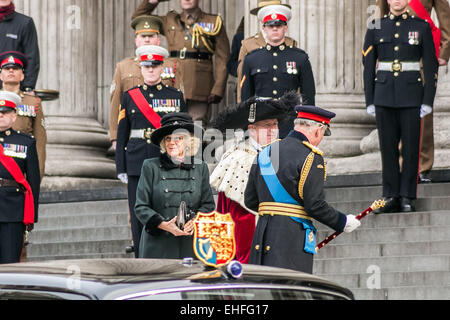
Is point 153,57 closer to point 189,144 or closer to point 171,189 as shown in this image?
point 189,144

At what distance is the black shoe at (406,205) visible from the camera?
11.2 m

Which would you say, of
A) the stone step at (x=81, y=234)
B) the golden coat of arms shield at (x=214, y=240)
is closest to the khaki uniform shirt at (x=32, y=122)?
the stone step at (x=81, y=234)

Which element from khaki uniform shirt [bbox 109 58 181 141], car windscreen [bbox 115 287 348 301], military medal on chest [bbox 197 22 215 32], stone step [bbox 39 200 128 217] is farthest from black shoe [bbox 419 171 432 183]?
car windscreen [bbox 115 287 348 301]

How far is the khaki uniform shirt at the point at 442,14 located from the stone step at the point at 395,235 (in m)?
2.09

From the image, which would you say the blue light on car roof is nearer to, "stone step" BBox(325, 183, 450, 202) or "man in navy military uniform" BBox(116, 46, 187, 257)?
"man in navy military uniform" BBox(116, 46, 187, 257)

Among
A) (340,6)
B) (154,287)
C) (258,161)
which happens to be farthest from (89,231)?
(154,287)

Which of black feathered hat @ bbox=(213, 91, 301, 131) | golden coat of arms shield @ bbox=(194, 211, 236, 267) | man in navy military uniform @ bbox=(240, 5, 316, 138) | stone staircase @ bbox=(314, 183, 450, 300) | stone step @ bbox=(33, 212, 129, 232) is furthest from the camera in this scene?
stone step @ bbox=(33, 212, 129, 232)

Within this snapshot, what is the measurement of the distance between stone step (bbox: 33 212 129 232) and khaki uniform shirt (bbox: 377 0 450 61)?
3379 millimetres

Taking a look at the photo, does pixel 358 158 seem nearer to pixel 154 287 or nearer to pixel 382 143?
pixel 382 143

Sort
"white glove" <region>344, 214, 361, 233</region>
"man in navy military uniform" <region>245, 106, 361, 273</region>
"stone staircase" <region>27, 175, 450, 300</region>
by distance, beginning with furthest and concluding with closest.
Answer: "stone staircase" <region>27, 175, 450, 300</region> < "man in navy military uniform" <region>245, 106, 361, 273</region> < "white glove" <region>344, 214, 361, 233</region>

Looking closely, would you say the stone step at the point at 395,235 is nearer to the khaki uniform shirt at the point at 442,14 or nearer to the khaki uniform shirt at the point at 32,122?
the khaki uniform shirt at the point at 442,14

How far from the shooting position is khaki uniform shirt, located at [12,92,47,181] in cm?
1245

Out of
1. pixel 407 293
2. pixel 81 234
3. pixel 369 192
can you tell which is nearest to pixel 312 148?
pixel 407 293

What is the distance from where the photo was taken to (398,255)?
10.3 meters
